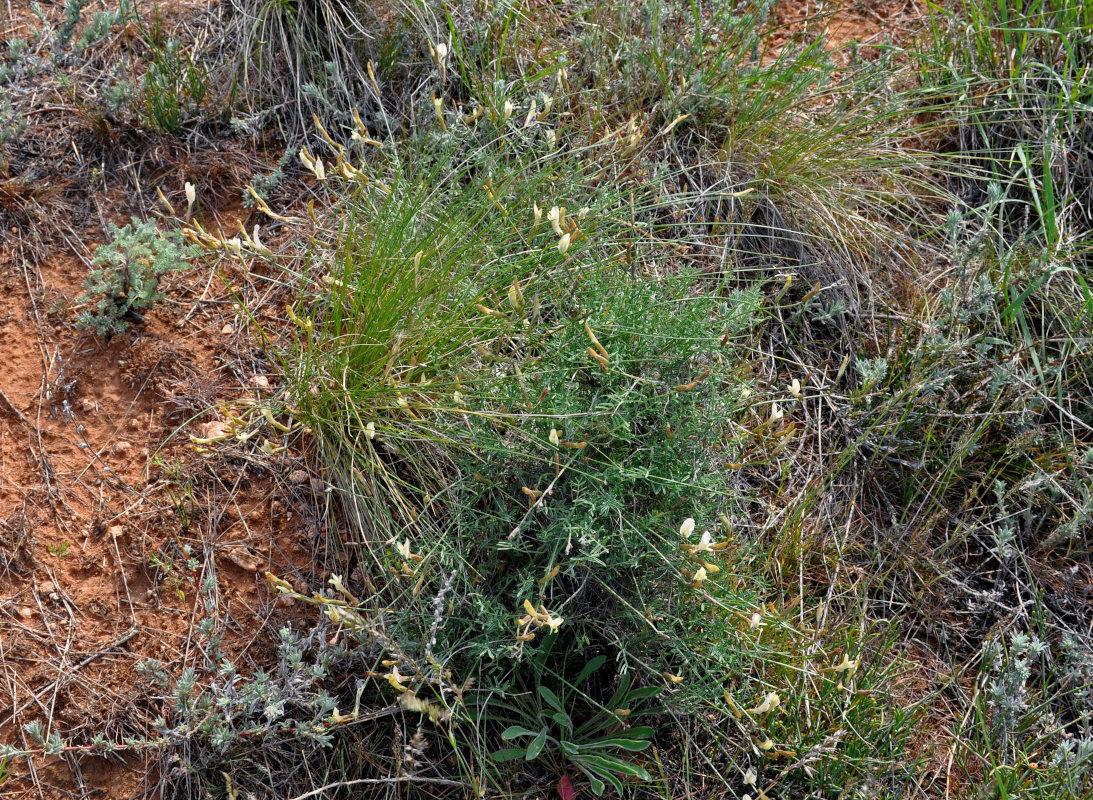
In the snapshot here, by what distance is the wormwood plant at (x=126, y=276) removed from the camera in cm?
248

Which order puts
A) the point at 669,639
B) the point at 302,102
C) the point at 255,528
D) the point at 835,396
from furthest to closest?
the point at 302,102 < the point at 835,396 < the point at 255,528 < the point at 669,639

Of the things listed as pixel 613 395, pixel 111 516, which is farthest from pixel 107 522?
pixel 613 395

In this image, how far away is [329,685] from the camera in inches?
86.7

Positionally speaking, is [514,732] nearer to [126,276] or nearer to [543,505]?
[543,505]

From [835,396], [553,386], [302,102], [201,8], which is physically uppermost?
[201,8]

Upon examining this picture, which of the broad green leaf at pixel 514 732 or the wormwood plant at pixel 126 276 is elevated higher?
the wormwood plant at pixel 126 276

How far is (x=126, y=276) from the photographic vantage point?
2518 mm

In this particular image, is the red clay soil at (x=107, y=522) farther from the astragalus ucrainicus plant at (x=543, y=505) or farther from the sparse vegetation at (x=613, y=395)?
the astragalus ucrainicus plant at (x=543, y=505)

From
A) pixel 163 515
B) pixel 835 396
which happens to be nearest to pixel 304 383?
pixel 163 515

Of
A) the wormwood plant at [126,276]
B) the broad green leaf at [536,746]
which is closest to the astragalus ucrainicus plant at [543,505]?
the broad green leaf at [536,746]

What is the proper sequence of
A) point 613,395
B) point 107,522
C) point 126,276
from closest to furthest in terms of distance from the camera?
point 613,395
point 107,522
point 126,276

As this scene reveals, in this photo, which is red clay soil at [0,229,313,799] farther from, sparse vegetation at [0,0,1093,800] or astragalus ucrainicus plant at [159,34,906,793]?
astragalus ucrainicus plant at [159,34,906,793]

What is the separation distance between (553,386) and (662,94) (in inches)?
58.8

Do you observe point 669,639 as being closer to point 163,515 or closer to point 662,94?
point 163,515
